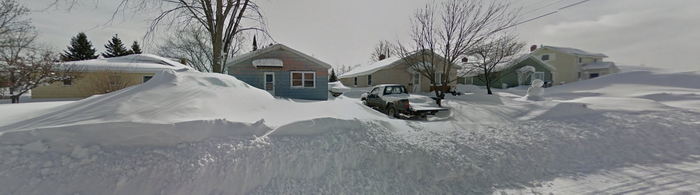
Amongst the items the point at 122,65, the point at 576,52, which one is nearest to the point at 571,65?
the point at 576,52

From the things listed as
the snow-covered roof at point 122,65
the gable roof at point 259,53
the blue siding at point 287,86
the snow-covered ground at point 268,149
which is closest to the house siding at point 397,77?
the blue siding at point 287,86

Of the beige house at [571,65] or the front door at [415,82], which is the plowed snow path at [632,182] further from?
the beige house at [571,65]

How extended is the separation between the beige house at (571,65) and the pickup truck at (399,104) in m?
31.1

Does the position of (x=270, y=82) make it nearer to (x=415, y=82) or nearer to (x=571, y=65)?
(x=415, y=82)

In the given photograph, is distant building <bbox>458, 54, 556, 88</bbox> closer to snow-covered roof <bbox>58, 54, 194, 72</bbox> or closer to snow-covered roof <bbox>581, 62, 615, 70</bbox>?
snow-covered roof <bbox>581, 62, 615, 70</bbox>

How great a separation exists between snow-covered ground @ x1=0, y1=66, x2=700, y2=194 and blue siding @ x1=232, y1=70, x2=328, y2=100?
8382 millimetres

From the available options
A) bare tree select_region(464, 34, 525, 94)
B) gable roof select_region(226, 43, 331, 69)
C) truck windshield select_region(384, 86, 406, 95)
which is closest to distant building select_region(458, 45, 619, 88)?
bare tree select_region(464, 34, 525, 94)

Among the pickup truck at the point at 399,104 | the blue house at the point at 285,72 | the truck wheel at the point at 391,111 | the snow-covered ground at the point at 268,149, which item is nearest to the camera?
the snow-covered ground at the point at 268,149

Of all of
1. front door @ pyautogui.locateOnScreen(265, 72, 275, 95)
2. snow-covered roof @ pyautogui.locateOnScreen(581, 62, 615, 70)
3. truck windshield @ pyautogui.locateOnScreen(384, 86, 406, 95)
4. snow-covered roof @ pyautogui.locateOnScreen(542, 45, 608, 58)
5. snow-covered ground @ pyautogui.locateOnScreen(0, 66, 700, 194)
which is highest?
snow-covered roof @ pyautogui.locateOnScreen(542, 45, 608, 58)

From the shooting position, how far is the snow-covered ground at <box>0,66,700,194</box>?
10.3 feet

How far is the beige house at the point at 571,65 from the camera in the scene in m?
31.9

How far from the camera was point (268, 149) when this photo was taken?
12.8 ft

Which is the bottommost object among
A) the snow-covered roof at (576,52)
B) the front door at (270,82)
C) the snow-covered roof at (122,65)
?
the front door at (270,82)

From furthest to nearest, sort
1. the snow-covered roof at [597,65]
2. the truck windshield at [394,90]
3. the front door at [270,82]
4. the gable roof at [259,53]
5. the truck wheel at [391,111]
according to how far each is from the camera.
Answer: the snow-covered roof at [597,65], the front door at [270,82], the gable roof at [259,53], the truck windshield at [394,90], the truck wheel at [391,111]
